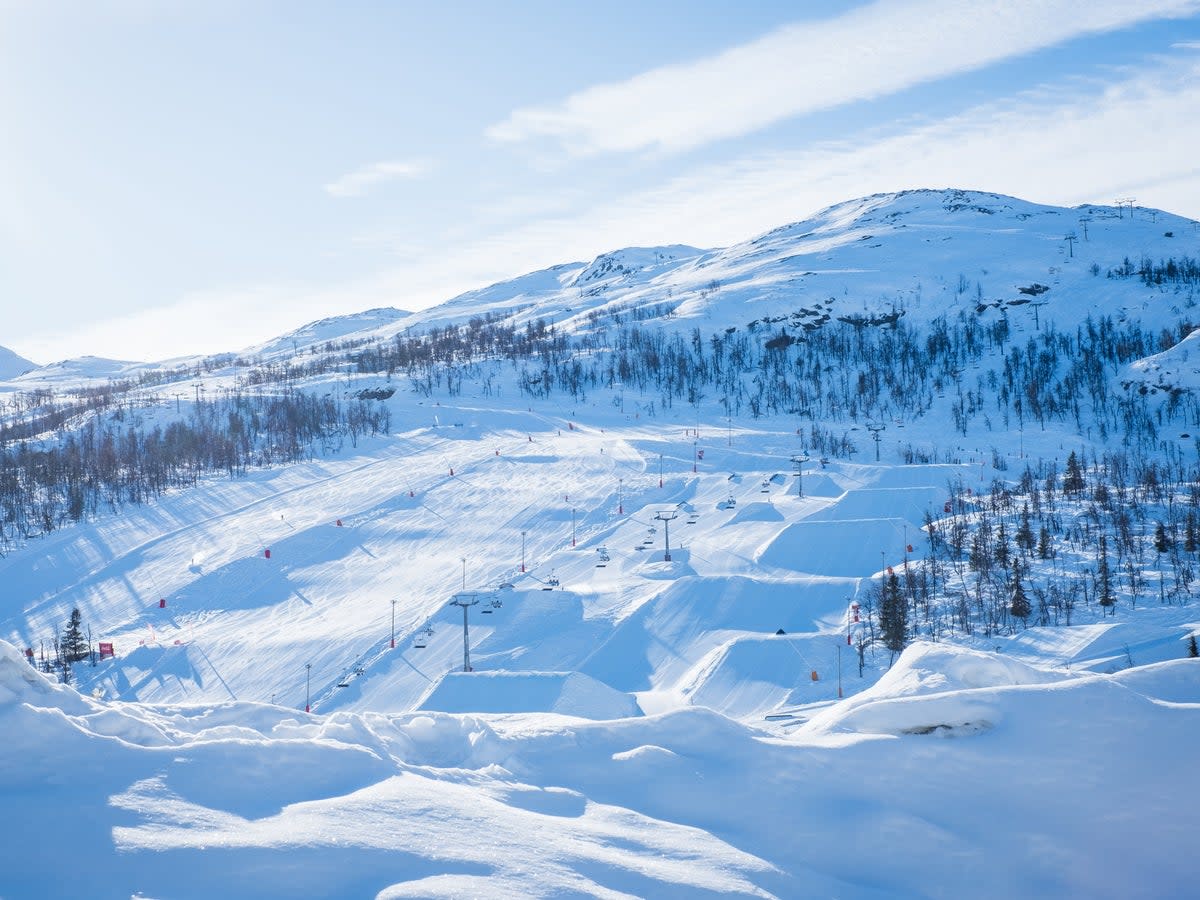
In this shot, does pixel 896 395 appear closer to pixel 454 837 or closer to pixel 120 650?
pixel 120 650

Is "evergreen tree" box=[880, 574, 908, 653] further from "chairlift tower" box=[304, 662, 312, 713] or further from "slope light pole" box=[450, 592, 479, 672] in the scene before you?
"chairlift tower" box=[304, 662, 312, 713]

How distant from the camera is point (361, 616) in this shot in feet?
144

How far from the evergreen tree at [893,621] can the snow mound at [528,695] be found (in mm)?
12197

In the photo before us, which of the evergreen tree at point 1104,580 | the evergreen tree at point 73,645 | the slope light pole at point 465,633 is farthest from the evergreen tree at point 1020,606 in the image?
the evergreen tree at point 73,645

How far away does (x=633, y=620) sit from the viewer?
133ft

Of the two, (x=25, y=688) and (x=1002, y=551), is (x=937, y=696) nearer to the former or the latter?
(x=25, y=688)

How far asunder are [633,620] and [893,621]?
12.1 meters

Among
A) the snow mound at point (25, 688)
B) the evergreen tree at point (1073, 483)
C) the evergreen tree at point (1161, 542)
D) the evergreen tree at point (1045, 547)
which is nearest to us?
the snow mound at point (25, 688)

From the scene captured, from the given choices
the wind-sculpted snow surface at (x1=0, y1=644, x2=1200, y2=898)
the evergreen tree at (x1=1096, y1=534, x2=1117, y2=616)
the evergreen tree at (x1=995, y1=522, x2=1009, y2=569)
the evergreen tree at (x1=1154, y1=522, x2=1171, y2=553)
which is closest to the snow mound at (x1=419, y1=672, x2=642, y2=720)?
the wind-sculpted snow surface at (x1=0, y1=644, x2=1200, y2=898)

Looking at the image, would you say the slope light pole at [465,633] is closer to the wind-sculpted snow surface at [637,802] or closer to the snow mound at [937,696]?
the wind-sculpted snow surface at [637,802]

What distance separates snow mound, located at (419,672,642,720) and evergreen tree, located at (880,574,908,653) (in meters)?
12.2

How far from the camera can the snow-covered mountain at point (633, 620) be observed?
795cm

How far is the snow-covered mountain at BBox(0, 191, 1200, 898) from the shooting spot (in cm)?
795

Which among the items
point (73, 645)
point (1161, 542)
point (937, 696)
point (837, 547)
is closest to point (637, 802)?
point (937, 696)
